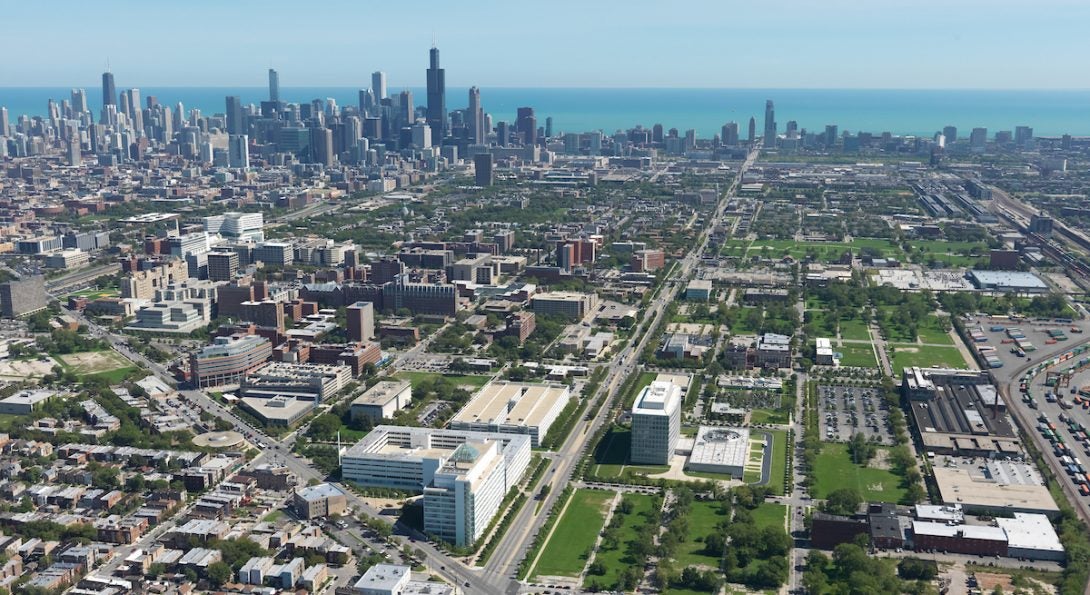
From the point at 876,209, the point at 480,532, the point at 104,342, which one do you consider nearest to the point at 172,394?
the point at 104,342

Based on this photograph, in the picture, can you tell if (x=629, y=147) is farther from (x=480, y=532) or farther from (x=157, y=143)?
(x=480, y=532)

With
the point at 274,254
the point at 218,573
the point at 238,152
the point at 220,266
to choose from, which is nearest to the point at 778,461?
the point at 218,573

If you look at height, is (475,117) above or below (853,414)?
above

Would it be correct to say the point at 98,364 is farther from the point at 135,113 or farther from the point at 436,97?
the point at 135,113

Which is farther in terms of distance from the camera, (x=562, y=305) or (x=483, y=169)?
(x=483, y=169)

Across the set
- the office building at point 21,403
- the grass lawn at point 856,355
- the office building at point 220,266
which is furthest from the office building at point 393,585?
the office building at point 220,266

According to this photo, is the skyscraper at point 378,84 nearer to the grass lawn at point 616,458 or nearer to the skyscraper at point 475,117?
the skyscraper at point 475,117
